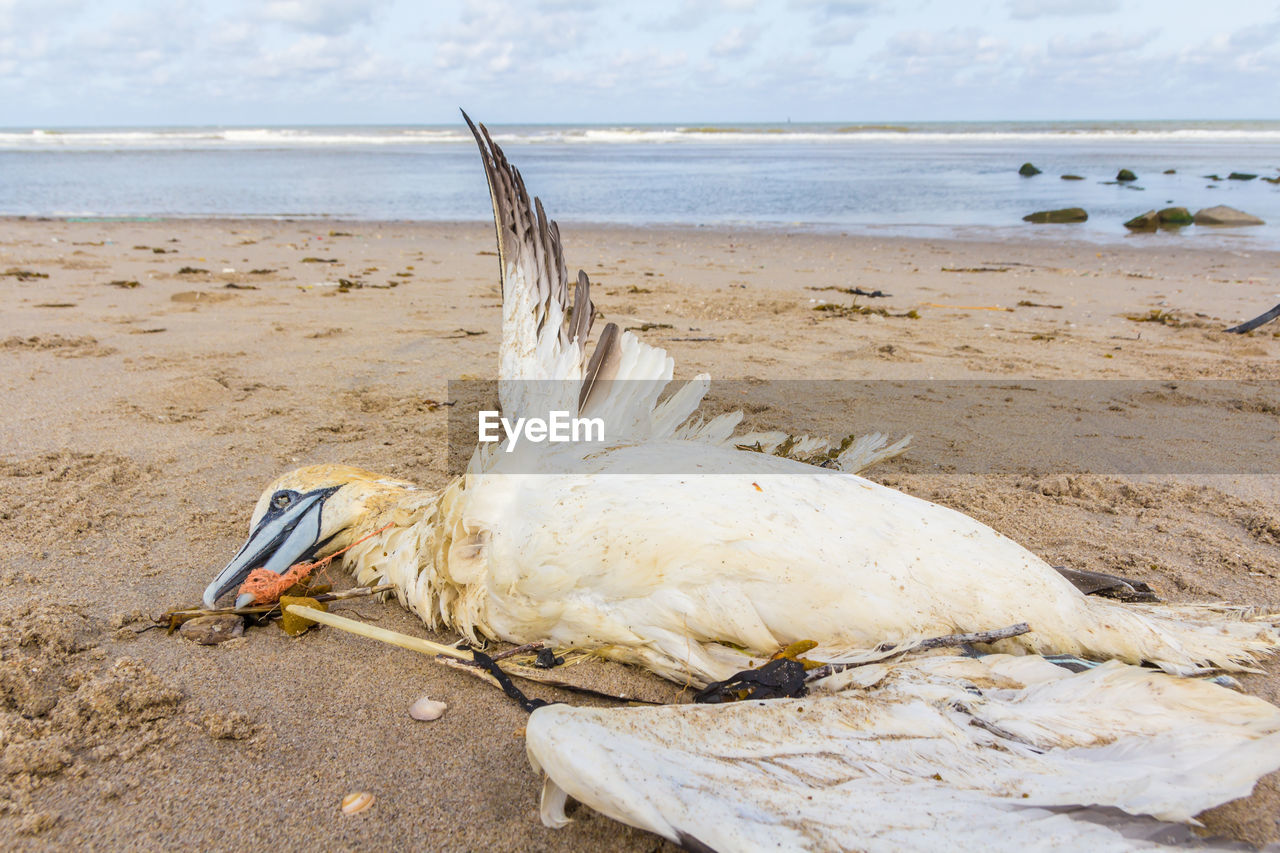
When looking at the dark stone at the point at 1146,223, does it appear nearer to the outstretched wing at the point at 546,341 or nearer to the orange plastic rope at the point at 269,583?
the outstretched wing at the point at 546,341

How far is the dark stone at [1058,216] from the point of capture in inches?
609

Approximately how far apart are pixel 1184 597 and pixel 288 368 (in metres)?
5.57

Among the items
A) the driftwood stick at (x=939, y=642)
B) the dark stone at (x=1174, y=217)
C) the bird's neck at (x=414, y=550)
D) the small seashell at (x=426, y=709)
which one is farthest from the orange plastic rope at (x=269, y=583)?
the dark stone at (x=1174, y=217)

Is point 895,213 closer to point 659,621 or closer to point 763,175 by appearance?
point 763,175

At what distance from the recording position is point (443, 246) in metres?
13.1

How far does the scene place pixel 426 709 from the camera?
7.64 feet

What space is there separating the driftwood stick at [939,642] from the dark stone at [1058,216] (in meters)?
15.5

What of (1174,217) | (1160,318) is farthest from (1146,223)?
(1160,318)

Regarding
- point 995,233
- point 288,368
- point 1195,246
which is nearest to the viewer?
point 288,368

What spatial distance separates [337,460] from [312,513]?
45.8 inches

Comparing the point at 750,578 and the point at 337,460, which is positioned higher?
the point at 750,578

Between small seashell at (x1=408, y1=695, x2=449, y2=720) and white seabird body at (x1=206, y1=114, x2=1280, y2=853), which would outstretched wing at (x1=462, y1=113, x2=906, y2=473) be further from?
small seashell at (x1=408, y1=695, x2=449, y2=720)

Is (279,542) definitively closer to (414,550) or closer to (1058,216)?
(414,550)

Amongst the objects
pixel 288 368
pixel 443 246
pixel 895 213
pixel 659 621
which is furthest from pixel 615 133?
pixel 659 621
